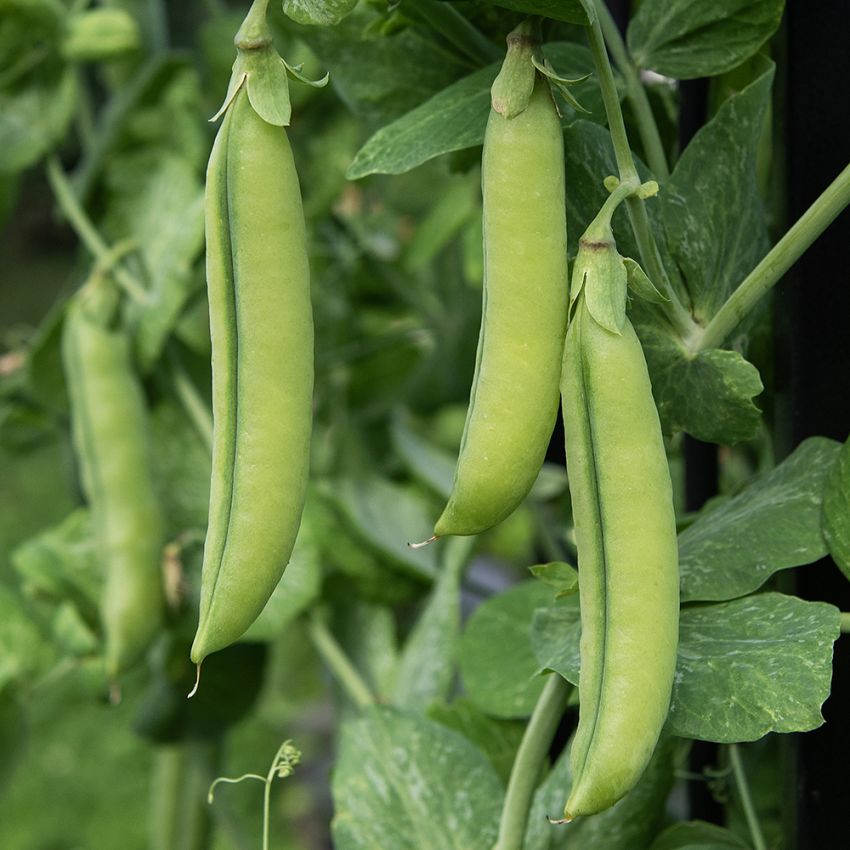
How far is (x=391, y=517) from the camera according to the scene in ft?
3.34

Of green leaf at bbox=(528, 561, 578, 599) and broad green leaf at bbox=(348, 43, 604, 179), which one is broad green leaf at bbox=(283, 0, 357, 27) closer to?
broad green leaf at bbox=(348, 43, 604, 179)

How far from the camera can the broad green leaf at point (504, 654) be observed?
63 centimetres

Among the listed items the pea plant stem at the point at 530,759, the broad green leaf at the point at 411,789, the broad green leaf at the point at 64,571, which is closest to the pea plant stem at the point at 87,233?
the broad green leaf at the point at 64,571

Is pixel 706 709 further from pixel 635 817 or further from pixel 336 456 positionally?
pixel 336 456

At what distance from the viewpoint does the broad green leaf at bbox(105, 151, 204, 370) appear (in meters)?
0.86

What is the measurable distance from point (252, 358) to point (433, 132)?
0.43 feet

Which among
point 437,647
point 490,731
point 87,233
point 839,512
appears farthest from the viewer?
point 87,233

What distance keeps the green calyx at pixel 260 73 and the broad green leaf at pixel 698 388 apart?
0.16m

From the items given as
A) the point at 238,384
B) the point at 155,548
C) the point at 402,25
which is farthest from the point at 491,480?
the point at 155,548

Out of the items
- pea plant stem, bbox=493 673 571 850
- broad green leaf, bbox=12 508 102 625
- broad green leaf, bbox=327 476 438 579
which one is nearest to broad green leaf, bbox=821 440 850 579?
pea plant stem, bbox=493 673 571 850

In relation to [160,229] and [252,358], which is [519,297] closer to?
[252,358]

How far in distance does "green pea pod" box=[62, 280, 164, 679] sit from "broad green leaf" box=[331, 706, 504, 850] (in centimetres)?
29

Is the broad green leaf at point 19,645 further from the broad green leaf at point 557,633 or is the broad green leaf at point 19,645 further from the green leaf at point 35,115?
the broad green leaf at point 557,633

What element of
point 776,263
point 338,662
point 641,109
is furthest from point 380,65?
point 338,662
